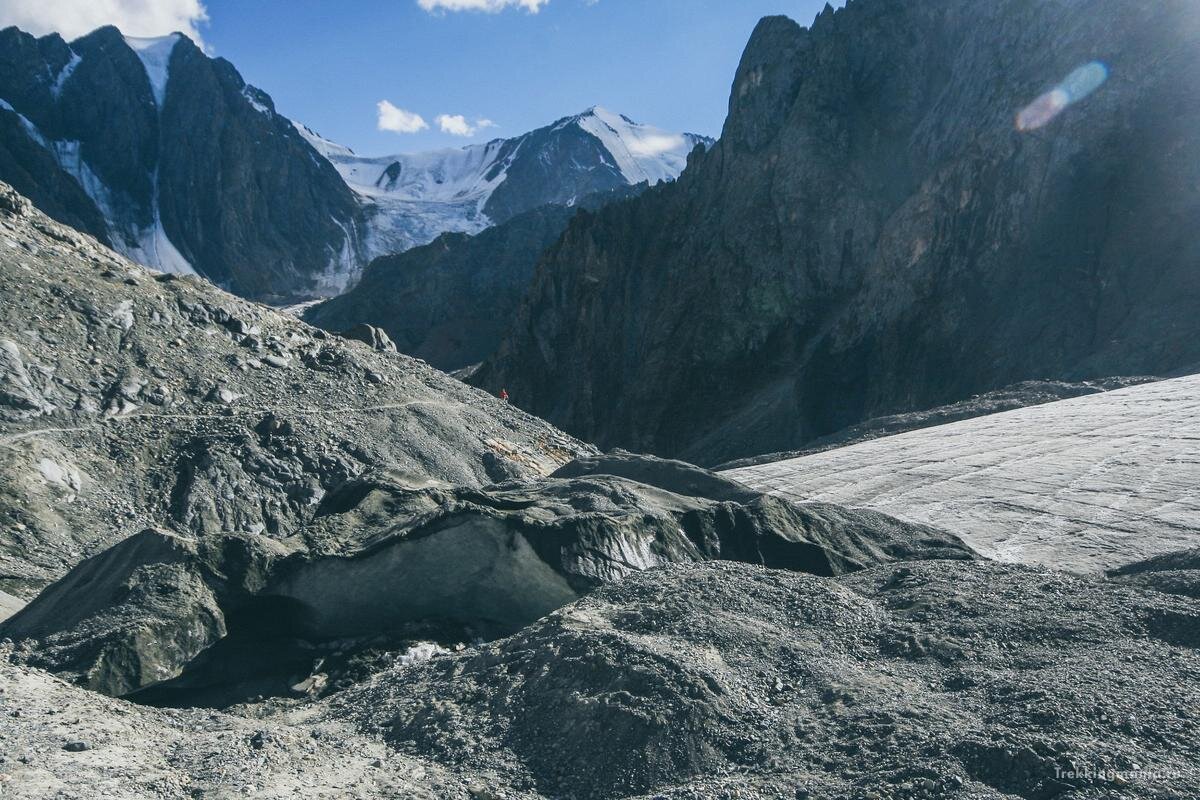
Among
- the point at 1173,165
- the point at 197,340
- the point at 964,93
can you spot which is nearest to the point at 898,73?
the point at 964,93

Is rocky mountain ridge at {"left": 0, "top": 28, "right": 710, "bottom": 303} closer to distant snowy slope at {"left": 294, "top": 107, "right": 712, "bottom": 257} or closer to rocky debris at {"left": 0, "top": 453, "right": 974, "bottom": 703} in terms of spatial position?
distant snowy slope at {"left": 294, "top": 107, "right": 712, "bottom": 257}

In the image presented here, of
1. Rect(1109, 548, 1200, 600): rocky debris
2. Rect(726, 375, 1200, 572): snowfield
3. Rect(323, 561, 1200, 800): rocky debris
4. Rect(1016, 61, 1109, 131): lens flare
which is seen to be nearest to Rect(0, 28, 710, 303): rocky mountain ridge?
Rect(1016, 61, 1109, 131): lens flare

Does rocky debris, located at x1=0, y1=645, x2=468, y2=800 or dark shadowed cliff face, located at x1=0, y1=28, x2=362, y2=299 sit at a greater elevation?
dark shadowed cliff face, located at x1=0, y1=28, x2=362, y2=299

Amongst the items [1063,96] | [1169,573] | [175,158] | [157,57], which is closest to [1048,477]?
[1169,573]

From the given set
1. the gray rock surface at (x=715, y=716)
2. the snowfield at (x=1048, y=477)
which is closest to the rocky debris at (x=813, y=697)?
the gray rock surface at (x=715, y=716)

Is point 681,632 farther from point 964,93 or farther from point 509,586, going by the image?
point 964,93

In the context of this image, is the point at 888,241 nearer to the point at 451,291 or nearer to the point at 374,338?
the point at 374,338

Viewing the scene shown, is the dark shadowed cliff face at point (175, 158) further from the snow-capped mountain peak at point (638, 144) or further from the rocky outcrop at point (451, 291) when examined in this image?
the snow-capped mountain peak at point (638, 144)
